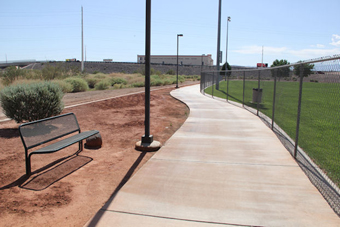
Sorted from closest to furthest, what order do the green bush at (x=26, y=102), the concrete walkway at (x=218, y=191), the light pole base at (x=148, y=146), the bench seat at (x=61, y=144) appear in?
the concrete walkway at (x=218, y=191), the bench seat at (x=61, y=144), the light pole base at (x=148, y=146), the green bush at (x=26, y=102)

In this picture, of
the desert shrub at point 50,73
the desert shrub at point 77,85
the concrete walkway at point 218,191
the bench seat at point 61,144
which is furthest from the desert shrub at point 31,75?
the concrete walkway at point 218,191

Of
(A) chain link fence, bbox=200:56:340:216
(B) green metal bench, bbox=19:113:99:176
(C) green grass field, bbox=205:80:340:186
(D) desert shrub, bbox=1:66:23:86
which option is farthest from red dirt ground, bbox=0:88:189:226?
(D) desert shrub, bbox=1:66:23:86

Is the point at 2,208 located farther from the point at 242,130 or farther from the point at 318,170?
the point at 242,130

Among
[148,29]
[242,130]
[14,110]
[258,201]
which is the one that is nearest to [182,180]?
[258,201]

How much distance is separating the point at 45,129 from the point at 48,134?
115 mm

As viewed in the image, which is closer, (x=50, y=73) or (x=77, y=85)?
(x=77, y=85)

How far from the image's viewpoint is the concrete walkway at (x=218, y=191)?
11.5 feet

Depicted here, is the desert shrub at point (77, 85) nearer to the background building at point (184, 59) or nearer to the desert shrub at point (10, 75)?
the desert shrub at point (10, 75)

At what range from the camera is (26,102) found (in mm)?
8312

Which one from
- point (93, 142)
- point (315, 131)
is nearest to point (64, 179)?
point (93, 142)

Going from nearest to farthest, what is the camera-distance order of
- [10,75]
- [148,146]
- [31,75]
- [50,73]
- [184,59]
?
[148,146] → [10,75] → [31,75] → [50,73] → [184,59]

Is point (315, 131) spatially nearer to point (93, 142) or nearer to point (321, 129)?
point (321, 129)

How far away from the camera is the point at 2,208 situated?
3.87 metres

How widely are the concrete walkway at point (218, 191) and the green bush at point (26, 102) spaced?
4014 millimetres
